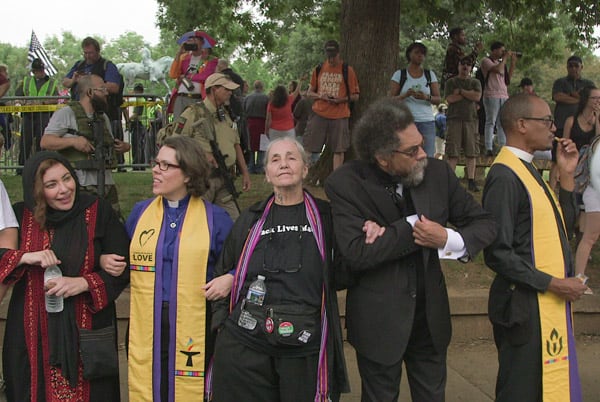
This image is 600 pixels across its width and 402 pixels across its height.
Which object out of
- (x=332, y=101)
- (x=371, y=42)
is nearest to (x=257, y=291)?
(x=332, y=101)

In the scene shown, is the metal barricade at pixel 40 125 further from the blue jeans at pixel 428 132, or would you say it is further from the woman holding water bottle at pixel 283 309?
the woman holding water bottle at pixel 283 309

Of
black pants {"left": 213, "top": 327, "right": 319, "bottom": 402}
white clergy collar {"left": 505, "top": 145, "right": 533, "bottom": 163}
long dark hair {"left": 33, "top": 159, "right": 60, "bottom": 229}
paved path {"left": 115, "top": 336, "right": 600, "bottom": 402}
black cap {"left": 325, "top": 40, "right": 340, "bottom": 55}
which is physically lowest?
paved path {"left": 115, "top": 336, "right": 600, "bottom": 402}

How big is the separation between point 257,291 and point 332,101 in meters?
5.82

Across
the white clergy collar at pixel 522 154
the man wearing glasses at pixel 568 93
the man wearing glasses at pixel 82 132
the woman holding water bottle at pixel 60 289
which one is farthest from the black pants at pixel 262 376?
the man wearing glasses at pixel 568 93

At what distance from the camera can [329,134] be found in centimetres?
912

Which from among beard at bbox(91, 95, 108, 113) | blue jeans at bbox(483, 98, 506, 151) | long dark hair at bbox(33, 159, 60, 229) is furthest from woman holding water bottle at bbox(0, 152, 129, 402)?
blue jeans at bbox(483, 98, 506, 151)

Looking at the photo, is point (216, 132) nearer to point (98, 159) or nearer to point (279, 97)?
point (98, 159)

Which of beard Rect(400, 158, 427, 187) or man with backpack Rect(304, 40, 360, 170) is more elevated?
man with backpack Rect(304, 40, 360, 170)

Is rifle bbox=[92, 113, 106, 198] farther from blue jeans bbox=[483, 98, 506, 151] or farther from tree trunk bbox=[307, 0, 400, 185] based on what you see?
blue jeans bbox=[483, 98, 506, 151]

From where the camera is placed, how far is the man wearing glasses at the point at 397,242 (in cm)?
332

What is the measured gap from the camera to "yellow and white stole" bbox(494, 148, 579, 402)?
3.57m

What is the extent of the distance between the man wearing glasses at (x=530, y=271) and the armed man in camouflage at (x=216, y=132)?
285 centimetres

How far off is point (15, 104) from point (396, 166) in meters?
9.61

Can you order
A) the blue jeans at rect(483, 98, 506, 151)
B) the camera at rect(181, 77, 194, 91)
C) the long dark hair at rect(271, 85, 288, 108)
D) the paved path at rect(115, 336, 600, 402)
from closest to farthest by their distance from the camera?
1. the paved path at rect(115, 336, 600, 402)
2. the camera at rect(181, 77, 194, 91)
3. the blue jeans at rect(483, 98, 506, 151)
4. the long dark hair at rect(271, 85, 288, 108)
